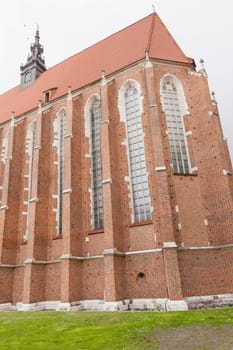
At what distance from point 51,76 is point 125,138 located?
12.9 metres

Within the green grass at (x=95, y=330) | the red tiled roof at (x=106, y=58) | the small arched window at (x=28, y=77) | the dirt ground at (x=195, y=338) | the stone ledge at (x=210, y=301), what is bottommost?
the dirt ground at (x=195, y=338)

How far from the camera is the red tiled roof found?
729 inches

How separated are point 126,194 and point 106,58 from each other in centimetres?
1136

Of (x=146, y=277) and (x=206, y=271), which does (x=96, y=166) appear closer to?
(x=146, y=277)

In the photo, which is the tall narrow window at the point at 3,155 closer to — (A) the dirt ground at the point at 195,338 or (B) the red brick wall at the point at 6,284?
(B) the red brick wall at the point at 6,284

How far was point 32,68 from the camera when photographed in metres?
29.7

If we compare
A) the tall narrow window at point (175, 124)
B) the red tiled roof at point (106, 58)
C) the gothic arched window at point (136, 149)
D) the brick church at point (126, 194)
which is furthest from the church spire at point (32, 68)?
the tall narrow window at point (175, 124)

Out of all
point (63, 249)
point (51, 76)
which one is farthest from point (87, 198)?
point (51, 76)

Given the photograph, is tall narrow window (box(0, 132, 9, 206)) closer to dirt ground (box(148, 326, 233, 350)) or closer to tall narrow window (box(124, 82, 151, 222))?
tall narrow window (box(124, 82, 151, 222))

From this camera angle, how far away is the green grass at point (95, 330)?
6.80 m

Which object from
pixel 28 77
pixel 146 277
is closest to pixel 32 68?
pixel 28 77

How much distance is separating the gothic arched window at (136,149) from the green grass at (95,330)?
5635 millimetres

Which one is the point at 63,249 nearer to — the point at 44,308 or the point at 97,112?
the point at 44,308

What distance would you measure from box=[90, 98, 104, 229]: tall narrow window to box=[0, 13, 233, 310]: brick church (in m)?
0.07
